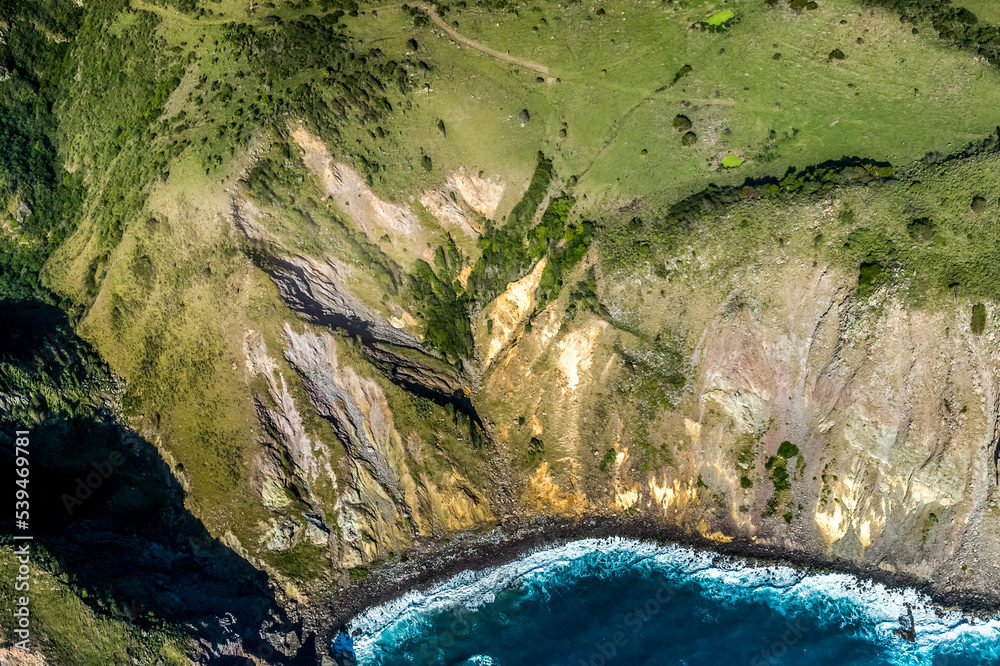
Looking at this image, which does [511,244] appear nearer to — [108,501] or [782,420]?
[782,420]

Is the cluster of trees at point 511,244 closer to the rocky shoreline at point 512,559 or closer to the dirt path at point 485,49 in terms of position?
the dirt path at point 485,49

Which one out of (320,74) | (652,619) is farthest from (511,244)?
(652,619)

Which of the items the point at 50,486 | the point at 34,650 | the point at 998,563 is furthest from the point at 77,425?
the point at 998,563

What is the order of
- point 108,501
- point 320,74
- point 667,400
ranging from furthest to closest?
point 667,400
point 108,501
point 320,74

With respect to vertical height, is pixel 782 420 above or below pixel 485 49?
below

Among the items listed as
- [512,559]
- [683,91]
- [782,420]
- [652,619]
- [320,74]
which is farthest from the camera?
[512,559]

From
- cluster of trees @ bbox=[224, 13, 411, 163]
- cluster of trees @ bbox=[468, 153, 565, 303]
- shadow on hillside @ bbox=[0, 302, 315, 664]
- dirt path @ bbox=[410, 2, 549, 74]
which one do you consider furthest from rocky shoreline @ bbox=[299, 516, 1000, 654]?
dirt path @ bbox=[410, 2, 549, 74]
